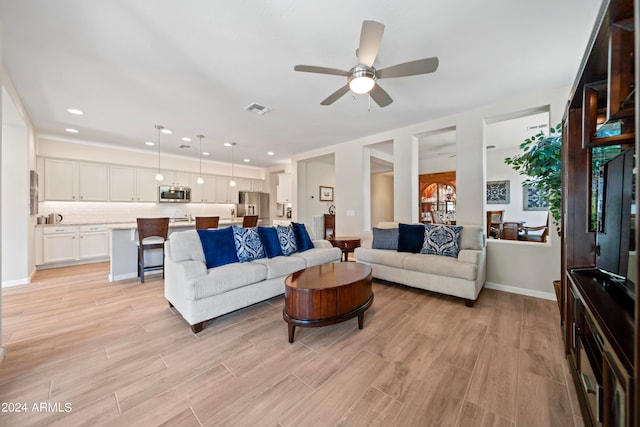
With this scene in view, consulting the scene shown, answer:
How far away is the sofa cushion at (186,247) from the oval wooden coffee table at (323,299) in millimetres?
1165

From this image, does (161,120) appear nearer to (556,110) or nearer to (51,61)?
(51,61)

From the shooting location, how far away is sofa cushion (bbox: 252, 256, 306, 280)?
282 centimetres

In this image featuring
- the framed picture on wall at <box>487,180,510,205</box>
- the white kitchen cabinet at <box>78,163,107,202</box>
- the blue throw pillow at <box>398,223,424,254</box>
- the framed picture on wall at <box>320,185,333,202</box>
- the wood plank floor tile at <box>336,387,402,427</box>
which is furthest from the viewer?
the framed picture on wall at <box>320,185,333,202</box>

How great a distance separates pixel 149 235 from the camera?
3.91m

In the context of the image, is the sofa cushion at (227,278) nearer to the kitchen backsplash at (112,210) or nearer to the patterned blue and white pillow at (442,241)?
the patterned blue and white pillow at (442,241)

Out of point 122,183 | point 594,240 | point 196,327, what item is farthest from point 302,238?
point 122,183

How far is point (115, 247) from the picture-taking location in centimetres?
396

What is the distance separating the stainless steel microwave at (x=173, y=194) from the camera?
6152 millimetres

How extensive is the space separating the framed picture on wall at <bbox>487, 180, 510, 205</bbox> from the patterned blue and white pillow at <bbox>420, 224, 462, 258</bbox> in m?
4.21

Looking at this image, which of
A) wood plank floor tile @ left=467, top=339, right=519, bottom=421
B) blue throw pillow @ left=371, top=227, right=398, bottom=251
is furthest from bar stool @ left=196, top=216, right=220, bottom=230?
wood plank floor tile @ left=467, top=339, right=519, bottom=421

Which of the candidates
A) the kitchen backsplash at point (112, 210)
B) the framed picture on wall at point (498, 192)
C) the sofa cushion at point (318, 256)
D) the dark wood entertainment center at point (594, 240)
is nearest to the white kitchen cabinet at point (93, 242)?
the kitchen backsplash at point (112, 210)

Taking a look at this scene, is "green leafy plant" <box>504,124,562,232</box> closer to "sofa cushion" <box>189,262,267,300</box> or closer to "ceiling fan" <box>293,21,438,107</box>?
"ceiling fan" <box>293,21,438,107</box>

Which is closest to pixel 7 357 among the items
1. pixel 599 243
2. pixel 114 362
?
pixel 114 362

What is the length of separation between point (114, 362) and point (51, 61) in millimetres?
2923
